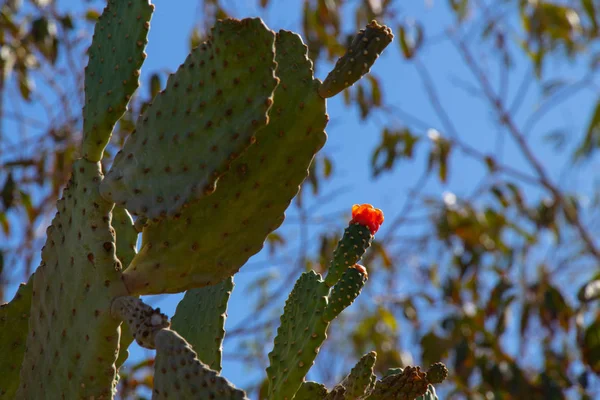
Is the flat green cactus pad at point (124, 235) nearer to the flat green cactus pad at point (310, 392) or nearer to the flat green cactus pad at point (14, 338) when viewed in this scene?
the flat green cactus pad at point (14, 338)

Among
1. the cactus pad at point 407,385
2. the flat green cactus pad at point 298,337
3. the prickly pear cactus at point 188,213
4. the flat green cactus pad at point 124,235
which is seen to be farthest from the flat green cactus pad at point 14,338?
the cactus pad at point 407,385

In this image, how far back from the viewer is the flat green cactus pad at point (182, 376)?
1133 millimetres

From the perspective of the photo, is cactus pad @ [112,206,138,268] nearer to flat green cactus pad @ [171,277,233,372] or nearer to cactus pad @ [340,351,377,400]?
flat green cactus pad @ [171,277,233,372]

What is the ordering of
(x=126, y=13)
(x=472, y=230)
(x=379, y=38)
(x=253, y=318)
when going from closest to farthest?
(x=379, y=38) → (x=126, y=13) → (x=253, y=318) → (x=472, y=230)

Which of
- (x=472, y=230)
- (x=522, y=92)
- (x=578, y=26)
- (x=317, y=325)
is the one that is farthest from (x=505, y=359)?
(x=317, y=325)

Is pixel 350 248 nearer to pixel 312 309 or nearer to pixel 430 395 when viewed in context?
pixel 312 309

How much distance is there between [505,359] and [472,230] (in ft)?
4.87

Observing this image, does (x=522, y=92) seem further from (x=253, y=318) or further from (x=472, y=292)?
(x=253, y=318)

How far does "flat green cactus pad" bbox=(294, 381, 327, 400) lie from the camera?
1.63 meters

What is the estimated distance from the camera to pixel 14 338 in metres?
1.68

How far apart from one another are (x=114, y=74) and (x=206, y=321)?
48cm

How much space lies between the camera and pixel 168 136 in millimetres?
1430

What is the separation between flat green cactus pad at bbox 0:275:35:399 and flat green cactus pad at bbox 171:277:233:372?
29 centimetres

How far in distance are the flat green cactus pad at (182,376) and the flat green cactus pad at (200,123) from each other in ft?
0.71
